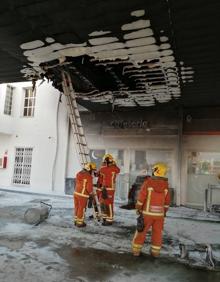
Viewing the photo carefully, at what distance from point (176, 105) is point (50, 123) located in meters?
5.78

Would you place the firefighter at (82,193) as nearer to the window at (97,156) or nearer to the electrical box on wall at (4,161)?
the window at (97,156)

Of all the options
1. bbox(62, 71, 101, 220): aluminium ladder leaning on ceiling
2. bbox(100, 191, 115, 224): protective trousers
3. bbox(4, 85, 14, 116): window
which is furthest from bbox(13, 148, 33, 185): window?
bbox(100, 191, 115, 224): protective trousers

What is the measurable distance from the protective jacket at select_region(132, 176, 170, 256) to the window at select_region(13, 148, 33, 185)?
9.46 metres

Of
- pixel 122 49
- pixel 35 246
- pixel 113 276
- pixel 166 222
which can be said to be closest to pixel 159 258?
pixel 113 276

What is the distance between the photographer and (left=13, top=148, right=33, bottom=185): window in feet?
44.9

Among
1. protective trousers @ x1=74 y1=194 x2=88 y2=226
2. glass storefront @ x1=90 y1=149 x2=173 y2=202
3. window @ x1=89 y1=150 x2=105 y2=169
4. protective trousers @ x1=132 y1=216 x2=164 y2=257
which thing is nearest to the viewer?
protective trousers @ x1=132 y1=216 x2=164 y2=257

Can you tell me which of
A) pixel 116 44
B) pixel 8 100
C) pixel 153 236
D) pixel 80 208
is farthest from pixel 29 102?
pixel 153 236

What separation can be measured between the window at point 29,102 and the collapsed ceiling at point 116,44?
4.88 metres

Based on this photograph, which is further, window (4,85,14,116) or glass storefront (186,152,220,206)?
window (4,85,14,116)

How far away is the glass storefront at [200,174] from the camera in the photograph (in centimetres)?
1086

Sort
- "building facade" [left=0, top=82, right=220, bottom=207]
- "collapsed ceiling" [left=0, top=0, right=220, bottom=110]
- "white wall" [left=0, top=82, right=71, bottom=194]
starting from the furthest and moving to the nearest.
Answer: "white wall" [left=0, top=82, right=71, bottom=194], "building facade" [left=0, top=82, right=220, bottom=207], "collapsed ceiling" [left=0, top=0, right=220, bottom=110]

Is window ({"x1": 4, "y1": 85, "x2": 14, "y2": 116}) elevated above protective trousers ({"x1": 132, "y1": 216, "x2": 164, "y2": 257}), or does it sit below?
above

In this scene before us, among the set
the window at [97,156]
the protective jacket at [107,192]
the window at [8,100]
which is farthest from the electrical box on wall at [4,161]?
the protective jacket at [107,192]

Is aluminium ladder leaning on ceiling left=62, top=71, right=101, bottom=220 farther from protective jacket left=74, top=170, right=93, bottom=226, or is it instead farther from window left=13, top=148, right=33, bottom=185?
window left=13, top=148, right=33, bottom=185
